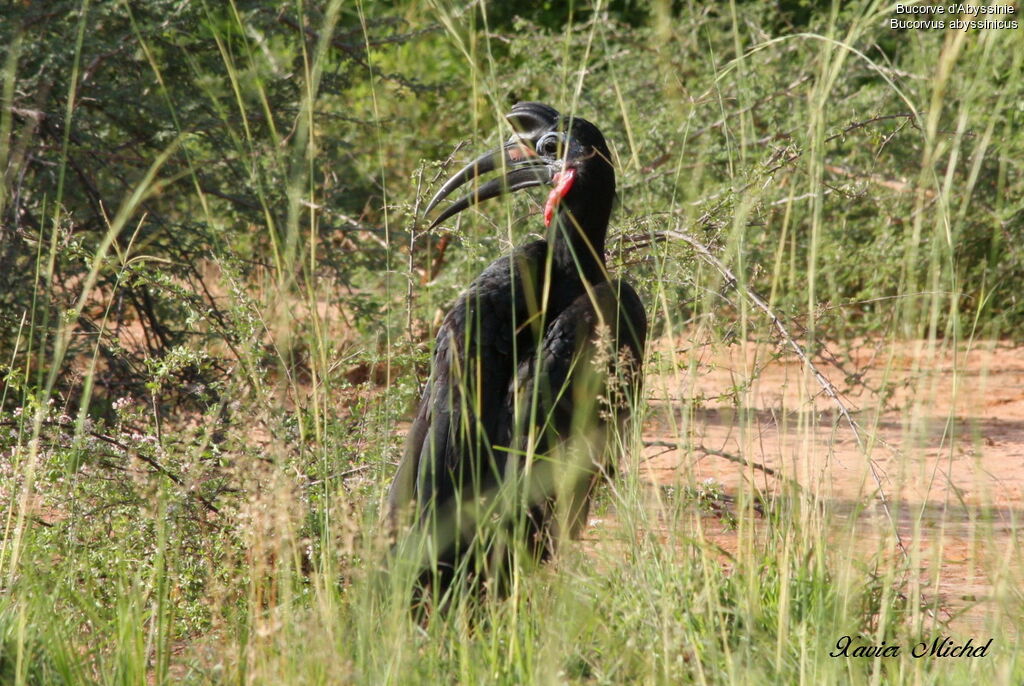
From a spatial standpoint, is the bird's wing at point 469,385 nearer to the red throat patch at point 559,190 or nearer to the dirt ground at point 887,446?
the red throat patch at point 559,190

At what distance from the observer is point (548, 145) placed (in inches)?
137

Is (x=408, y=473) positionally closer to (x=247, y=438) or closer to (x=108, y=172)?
(x=247, y=438)

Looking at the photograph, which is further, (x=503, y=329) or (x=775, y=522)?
(x=503, y=329)

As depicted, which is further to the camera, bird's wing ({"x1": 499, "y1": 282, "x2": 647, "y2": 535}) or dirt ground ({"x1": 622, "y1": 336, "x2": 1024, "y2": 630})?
bird's wing ({"x1": 499, "y1": 282, "x2": 647, "y2": 535})

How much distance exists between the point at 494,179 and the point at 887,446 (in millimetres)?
1418

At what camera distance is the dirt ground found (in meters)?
2.24

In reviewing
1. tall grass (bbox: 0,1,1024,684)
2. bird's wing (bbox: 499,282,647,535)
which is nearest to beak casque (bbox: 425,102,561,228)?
tall grass (bbox: 0,1,1024,684)

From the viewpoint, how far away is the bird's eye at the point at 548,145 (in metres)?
3.43

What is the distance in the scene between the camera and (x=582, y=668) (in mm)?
2158

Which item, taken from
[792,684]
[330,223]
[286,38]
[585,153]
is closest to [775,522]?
[792,684]

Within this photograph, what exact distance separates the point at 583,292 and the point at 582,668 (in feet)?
4.03

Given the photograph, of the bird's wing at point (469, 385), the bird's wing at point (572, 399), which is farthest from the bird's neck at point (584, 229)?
the bird's wing at point (572, 399)

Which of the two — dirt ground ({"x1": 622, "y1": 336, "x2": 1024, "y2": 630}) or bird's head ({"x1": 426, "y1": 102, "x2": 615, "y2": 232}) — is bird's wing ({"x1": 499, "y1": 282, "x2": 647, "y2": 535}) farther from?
bird's head ({"x1": 426, "y1": 102, "x2": 615, "y2": 232})

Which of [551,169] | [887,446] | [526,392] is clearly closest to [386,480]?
[526,392]
